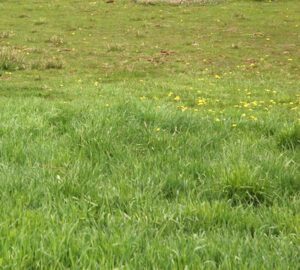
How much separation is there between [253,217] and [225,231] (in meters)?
0.37

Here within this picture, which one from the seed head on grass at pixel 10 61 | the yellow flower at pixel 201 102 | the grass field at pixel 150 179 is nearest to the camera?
the grass field at pixel 150 179

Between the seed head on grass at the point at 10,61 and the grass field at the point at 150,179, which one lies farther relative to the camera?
the seed head on grass at the point at 10,61

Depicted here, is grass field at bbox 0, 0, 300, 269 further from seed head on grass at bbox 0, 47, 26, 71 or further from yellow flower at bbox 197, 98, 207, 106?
seed head on grass at bbox 0, 47, 26, 71

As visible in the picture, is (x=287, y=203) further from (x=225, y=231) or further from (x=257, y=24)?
(x=257, y=24)

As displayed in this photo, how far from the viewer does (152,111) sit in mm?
6961

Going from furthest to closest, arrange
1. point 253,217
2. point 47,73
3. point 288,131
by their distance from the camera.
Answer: point 47,73 < point 288,131 < point 253,217

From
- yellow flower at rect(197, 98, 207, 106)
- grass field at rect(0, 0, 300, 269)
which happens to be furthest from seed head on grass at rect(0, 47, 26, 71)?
yellow flower at rect(197, 98, 207, 106)

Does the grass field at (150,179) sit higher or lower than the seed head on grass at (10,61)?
higher

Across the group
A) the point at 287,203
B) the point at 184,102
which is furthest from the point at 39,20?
the point at 287,203

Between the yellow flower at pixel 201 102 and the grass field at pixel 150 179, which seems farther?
the yellow flower at pixel 201 102

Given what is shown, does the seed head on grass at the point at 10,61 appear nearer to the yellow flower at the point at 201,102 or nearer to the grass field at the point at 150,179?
the grass field at the point at 150,179

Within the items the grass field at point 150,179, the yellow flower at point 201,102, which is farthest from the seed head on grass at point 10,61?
the yellow flower at point 201,102

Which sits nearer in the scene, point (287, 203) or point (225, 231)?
point (225, 231)

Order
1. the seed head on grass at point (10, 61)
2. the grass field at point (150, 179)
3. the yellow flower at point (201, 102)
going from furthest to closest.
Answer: the seed head on grass at point (10, 61) → the yellow flower at point (201, 102) → the grass field at point (150, 179)
